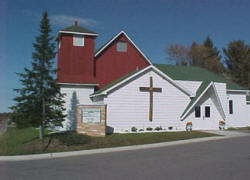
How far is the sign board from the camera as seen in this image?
1852cm

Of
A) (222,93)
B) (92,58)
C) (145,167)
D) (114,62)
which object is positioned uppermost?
(92,58)

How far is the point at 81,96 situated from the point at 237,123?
16200 millimetres

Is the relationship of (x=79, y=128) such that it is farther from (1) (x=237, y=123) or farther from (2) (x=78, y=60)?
(1) (x=237, y=123)

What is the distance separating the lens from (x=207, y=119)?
78.8ft

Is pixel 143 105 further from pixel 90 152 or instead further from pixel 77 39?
pixel 77 39

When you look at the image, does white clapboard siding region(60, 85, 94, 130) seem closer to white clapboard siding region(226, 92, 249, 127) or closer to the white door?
the white door

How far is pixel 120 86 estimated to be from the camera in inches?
818

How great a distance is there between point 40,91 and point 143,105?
8407 millimetres

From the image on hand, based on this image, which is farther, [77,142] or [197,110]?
[197,110]

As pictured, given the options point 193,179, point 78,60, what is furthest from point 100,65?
point 193,179

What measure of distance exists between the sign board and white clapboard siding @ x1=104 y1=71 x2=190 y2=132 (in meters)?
1.79

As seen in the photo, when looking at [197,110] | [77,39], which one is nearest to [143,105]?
Answer: [197,110]

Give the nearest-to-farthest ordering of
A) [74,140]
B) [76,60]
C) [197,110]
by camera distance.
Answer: [74,140] → [197,110] → [76,60]

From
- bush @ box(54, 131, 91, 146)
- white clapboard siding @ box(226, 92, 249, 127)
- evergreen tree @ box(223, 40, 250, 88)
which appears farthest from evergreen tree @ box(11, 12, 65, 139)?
evergreen tree @ box(223, 40, 250, 88)
